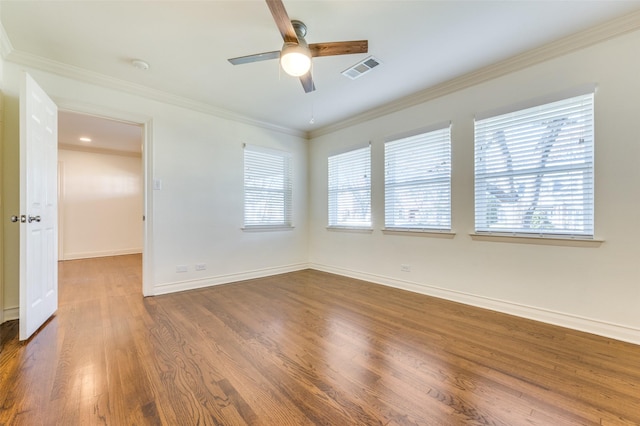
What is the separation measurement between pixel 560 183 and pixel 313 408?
9.42 ft

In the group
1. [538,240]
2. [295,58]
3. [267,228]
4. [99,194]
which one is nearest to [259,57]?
[295,58]

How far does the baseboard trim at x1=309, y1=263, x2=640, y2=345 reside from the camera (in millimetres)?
2238

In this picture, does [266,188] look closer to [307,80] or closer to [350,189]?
[350,189]

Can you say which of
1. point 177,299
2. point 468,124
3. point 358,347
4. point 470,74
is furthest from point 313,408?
point 470,74

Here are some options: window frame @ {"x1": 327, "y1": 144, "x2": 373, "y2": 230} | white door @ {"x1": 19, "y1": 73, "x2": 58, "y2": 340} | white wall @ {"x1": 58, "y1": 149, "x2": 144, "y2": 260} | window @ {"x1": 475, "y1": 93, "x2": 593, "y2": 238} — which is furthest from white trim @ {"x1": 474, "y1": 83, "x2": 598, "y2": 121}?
white wall @ {"x1": 58, "y1": 149, "x2": 144, "y2": 260}

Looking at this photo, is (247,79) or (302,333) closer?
(302,333)

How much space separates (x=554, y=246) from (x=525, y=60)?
1.86m

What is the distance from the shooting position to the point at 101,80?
308 centimetres

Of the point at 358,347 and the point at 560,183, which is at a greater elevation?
the point at 560,183

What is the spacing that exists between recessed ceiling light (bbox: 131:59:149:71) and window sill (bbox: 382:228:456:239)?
352 centimetres

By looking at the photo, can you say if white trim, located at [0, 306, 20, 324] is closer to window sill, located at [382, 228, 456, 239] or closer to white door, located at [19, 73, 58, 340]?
white door, located at [19, 73, 58, 340]

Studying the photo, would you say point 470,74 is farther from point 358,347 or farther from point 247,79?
point 358,347

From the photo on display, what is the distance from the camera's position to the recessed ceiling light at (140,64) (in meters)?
2.77

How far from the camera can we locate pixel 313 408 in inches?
56.8
